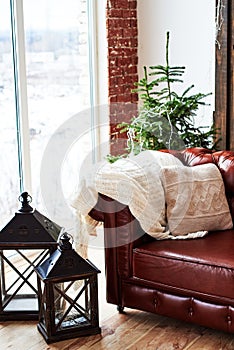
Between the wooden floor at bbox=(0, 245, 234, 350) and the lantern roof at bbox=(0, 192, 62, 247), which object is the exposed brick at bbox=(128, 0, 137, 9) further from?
the wooden floor at bbox=(0, 245, 234, 350)

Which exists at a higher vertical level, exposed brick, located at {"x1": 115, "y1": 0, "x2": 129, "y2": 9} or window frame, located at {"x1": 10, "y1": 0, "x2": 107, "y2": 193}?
exposed brick, located at {"x1": 115, "y1": 0, "x2": 129, "y2": 9}

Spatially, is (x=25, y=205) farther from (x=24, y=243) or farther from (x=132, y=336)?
(x=132, y=336)

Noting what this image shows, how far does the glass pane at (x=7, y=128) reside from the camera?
14.3 ft

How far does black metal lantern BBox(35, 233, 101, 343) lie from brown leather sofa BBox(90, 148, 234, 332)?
9.6 inches

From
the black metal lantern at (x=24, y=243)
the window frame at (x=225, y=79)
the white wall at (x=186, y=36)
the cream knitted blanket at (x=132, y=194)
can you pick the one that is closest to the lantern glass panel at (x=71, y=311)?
the black metal lantern at (x=24, y=243)

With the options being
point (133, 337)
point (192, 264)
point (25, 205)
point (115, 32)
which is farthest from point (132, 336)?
point (115, 32)

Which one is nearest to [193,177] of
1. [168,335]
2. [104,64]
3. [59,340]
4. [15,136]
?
[168,335]

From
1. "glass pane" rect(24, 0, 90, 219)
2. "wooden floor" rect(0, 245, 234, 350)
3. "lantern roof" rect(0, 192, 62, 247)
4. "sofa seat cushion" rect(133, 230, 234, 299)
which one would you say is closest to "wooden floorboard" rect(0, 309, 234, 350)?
"wooden floor" rect(0, 245, 234, 350)

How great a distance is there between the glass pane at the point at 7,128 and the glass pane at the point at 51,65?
154mm

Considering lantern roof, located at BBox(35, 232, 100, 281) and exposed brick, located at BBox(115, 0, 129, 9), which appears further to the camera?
exposed brick, located at BBox(115, 0, 129, 9)

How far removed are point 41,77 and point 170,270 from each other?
6.45 feet

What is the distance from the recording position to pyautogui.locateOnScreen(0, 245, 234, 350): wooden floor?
3279 mm

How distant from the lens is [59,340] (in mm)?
3330

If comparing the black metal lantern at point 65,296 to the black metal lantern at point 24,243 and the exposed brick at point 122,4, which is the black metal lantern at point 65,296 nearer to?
the black metal lantern at point 24,243
